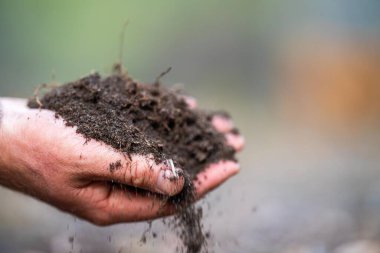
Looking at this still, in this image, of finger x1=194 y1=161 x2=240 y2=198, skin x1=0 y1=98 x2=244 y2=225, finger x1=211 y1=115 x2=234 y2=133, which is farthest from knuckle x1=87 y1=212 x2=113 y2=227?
finger x1=211 y1=115 x2=234 y2=133

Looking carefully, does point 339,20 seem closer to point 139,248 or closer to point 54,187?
point 139,248

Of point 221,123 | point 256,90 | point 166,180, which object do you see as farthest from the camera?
point 256,90

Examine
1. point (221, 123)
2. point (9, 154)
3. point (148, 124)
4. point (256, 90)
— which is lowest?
point (9, 154)

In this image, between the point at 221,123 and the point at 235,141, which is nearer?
the point at 235,141

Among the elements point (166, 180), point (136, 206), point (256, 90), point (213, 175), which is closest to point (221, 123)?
point (213, 175)

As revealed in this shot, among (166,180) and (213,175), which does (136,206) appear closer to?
(166,180)

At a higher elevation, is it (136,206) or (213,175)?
(213,175)

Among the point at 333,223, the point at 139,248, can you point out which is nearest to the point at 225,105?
the point at 333,223

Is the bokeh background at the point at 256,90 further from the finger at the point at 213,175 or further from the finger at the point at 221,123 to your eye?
the finger at the point at 213,175

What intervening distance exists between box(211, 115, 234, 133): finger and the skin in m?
0.65

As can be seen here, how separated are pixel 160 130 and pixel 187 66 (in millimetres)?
5732

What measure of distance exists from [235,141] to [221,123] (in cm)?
20

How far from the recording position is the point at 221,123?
9.94 feet

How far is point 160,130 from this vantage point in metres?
2.35
